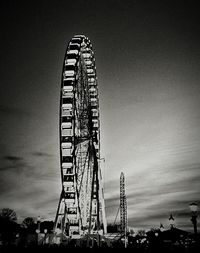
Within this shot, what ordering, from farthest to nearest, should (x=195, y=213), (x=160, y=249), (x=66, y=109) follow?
(x=66, y=109) → (x=195, y=213) → (x=160, y=249)

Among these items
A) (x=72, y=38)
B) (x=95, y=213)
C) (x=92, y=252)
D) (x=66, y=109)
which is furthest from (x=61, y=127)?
(x=92, y=252)

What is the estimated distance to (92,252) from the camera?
10938 mm

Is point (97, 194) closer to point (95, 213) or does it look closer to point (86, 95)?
point (95, 213)

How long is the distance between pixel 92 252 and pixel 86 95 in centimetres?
1891

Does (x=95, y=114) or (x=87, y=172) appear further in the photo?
(x=95, y=114)

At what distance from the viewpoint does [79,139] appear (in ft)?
83.8

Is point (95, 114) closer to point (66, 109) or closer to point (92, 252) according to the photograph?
point (66, 109)

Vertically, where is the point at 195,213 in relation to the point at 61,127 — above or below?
below

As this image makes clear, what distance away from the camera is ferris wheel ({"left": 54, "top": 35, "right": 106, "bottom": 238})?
24.0m

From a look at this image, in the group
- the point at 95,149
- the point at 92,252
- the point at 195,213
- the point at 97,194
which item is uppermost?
the point at 95,149

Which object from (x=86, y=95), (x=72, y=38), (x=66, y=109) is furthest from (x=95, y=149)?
(x=72, y=38)

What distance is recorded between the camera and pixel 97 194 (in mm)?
28656

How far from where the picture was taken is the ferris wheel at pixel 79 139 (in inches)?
943

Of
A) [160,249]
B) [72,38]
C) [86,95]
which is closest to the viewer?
[160,249]
